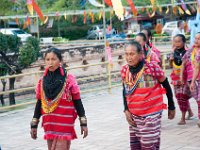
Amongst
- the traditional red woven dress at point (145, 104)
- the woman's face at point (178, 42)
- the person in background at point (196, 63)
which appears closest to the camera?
the traditional red woven dress at point (145, 104)

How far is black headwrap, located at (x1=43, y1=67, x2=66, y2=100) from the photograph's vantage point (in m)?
4.85

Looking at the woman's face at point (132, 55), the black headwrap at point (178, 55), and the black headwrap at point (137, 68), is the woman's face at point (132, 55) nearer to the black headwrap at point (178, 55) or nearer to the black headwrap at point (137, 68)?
the black headwrap at point (137, 68)

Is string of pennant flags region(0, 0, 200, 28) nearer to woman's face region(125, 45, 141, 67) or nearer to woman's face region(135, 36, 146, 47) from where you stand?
woman's face region(135, 36, 146, 47)

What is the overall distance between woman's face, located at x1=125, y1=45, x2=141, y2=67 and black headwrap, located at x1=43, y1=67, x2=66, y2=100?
2.32 ft

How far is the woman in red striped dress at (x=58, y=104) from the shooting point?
191 inches

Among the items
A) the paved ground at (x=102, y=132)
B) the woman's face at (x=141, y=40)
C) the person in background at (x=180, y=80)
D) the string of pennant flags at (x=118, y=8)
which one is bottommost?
the paved ground at (x=102, y=132)

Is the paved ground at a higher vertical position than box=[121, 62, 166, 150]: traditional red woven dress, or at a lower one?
lower

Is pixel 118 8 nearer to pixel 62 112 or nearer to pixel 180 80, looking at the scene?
pixel 180 80

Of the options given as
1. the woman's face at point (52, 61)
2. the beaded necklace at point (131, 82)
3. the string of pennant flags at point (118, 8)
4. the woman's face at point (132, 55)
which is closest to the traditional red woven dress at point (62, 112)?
the woman's face at point (52, 61)

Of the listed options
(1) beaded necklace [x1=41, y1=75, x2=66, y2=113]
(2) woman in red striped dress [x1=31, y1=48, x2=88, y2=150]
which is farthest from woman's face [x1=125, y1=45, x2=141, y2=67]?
(1) beaded necklace [x1=41, y1=75, x2=66, y2=113]

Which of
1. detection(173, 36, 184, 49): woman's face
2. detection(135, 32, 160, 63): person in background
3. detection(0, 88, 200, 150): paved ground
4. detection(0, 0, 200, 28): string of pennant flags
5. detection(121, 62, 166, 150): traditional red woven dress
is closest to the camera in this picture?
detection(121, 62, 166, 150): traditional red woven dress

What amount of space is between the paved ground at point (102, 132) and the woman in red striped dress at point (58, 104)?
1.80m

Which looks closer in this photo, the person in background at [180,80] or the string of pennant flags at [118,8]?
the person in background at [180,80]

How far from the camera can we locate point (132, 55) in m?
4.89
